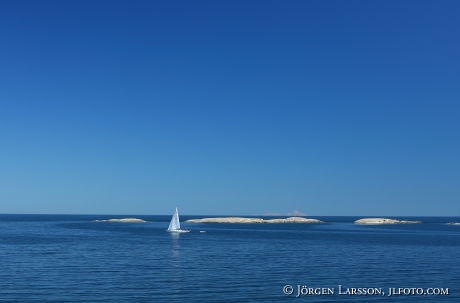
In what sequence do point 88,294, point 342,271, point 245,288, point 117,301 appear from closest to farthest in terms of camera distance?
1. point 117,301
2. point 88,294
3. point 245,288
4. point 342,271

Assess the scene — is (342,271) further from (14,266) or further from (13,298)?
(14,266)

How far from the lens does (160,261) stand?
228 feet

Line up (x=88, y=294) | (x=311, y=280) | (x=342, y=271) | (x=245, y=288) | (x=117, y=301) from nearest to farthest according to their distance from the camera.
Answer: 1. (x=117, y=301)
2. (x=88, y=294)
3. (x=245, y=288)
4. (x=311, y=280)
5. (x=342, y=271)

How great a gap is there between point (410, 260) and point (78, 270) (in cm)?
5087

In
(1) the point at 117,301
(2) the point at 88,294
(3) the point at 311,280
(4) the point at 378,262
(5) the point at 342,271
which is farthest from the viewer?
(4) the point at 378,262

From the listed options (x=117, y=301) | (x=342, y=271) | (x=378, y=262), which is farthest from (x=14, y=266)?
(x=378, y=262)

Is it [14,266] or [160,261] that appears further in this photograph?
[160,261]

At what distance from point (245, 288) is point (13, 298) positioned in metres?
22.5

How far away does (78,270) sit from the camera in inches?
2292

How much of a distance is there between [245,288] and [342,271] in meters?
17.9

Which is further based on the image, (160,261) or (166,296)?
(160,261)

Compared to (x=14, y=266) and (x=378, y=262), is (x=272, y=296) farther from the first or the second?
(x=14, y=266)

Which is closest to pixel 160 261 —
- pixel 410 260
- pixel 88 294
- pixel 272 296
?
pixel 88 294

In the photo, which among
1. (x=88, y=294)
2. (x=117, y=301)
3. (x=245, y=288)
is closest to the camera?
(x=117, y=301)
